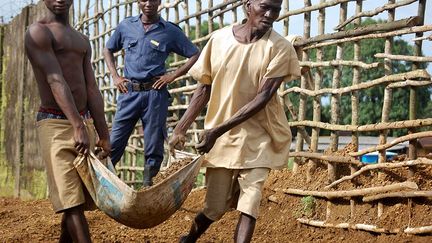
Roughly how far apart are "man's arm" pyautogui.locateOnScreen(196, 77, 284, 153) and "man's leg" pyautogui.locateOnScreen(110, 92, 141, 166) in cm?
240

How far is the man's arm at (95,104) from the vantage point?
4.85 m

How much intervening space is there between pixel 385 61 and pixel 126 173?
17.0 feet

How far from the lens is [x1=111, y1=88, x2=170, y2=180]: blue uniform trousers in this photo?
7.01 metres

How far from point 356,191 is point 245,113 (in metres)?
1.79

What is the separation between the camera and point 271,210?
691 cm

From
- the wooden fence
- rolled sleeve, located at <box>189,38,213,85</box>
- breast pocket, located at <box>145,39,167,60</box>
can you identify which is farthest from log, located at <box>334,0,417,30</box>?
rolled sleeve, located at <box>189,38,213,85</box>

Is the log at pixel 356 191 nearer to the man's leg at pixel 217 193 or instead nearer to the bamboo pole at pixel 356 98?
the bamboo pole at pixel 356 98

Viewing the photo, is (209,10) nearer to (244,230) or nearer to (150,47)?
(150,47)

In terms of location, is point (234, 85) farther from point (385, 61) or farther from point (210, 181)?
point (385, 61)

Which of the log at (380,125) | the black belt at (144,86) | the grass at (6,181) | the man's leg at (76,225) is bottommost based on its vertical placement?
the grass at (6,181)

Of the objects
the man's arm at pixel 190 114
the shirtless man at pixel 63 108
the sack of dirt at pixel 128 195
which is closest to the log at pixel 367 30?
the man's arm at pixel 190 114

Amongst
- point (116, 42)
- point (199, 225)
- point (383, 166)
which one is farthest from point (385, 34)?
point (116, 42)

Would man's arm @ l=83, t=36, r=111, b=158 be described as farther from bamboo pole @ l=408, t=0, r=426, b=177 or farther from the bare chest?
bamboo pole @ l=408, t=0, r=426, b=177

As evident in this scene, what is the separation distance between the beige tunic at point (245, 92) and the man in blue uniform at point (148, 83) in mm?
2079
